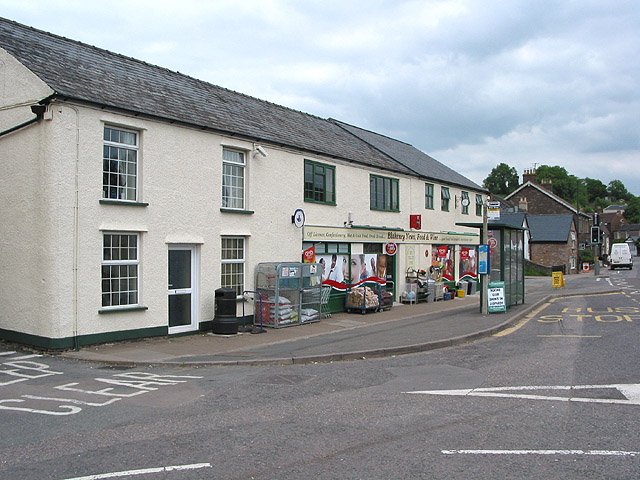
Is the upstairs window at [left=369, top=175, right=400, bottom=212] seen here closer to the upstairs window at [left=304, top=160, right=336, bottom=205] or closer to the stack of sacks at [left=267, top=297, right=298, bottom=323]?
the upstairs window at [left=304, top=160, right=336, bottom=205]

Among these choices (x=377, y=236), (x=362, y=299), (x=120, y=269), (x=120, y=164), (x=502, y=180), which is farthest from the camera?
(x=502, y=180)

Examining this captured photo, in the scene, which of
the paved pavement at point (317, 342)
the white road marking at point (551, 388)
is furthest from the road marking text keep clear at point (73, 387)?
the white road marking at point (551, 388)

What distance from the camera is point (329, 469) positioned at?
5.11 m

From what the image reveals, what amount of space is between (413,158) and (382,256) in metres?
8.13

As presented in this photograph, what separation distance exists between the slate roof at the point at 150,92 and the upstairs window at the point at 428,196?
522 centimetres

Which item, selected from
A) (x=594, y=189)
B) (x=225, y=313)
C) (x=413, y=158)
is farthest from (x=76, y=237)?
(x=594, y=189)

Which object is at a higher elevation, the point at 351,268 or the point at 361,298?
the point at 351,268

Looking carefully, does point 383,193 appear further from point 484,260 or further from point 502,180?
point 502,180

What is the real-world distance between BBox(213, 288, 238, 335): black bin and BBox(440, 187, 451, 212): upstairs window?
15611mm

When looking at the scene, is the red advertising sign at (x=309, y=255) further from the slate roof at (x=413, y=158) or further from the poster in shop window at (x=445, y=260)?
the poster in shop window at (x=445, y=260)

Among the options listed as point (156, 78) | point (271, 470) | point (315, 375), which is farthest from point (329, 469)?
point (156, 78)

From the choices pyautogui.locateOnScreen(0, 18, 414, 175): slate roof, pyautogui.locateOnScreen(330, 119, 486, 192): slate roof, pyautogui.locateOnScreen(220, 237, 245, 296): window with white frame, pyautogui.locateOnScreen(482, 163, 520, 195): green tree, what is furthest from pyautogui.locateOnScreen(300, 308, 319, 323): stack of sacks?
pyautogui.locateOnScreen(482, 163, 520, 195): green tree

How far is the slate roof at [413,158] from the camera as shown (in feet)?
85.1

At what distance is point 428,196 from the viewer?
26156 mm
